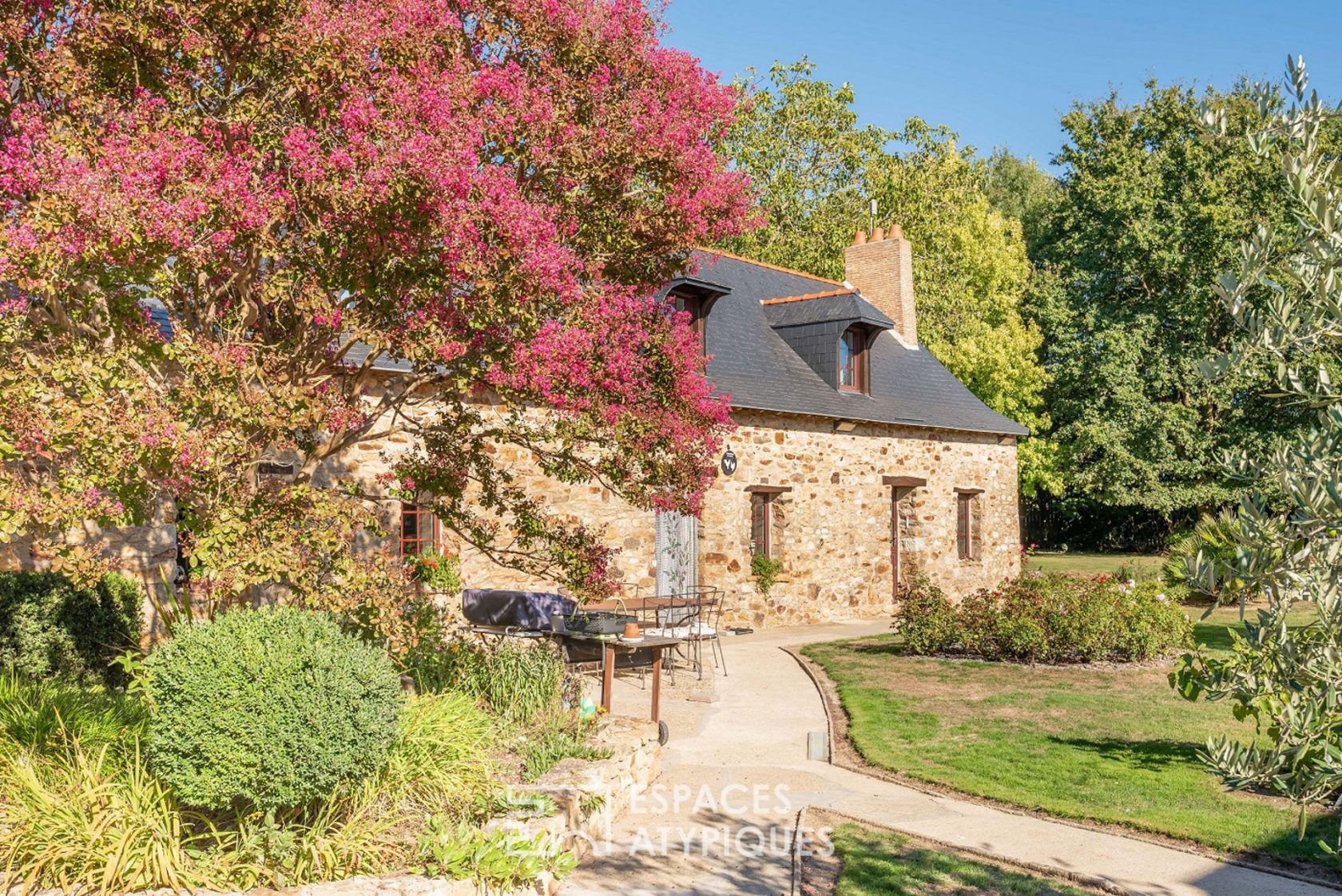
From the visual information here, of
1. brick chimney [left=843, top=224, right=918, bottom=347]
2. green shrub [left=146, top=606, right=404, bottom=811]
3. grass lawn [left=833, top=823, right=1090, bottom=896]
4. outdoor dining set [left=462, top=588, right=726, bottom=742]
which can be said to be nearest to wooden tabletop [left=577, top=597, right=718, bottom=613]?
outdoor dining set [left=462, top=588, right=726, bottom=742]

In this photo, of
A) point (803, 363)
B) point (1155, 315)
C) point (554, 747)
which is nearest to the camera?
point (554, 747)

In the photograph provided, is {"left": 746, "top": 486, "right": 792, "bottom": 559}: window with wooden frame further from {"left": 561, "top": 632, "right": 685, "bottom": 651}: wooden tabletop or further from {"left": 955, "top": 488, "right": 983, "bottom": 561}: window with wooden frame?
{"left": 561, "top": 632, "right": 685, "bottom": 651}: wooden tabletop

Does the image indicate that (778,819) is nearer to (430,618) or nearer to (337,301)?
(430,618)

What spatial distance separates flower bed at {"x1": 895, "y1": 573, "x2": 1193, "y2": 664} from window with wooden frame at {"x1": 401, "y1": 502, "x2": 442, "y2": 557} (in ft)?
20.0

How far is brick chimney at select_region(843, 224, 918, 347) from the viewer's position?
22281 mm

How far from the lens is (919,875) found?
5.68m

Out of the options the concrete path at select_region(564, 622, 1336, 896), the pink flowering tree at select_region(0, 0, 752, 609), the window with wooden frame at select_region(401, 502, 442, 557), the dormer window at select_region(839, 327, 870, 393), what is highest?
the dormer window at select_region(839, 327, 870, 393)

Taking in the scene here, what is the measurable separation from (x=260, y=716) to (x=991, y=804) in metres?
4.71

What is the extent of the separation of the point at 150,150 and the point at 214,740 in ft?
9.65

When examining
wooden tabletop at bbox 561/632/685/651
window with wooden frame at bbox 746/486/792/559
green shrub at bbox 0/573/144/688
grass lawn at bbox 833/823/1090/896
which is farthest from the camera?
window with wooden frame at bbox 746/486/792/559

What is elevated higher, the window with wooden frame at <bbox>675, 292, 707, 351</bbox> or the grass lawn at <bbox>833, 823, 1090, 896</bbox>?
the window with wooden frame at <bbox>675, 292, 707, 351</bbox>

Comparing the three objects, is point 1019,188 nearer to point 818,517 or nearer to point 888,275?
point 888,275

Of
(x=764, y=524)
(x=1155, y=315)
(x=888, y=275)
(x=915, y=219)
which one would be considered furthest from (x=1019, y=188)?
(x=764, y=524)

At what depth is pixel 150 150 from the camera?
538 centimetres
